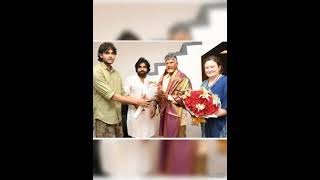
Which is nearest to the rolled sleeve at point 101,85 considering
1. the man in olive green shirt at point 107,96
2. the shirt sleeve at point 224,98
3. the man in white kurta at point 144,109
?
the man in olive green shirt at point 107,96

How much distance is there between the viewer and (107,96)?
2.86m

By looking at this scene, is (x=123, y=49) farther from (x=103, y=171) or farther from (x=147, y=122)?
(x=103, y=171)

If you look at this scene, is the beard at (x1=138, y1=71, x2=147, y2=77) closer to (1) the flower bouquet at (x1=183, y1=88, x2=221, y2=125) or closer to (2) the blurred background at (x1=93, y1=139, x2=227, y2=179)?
(1) the flower bouquet at (x1=183, y1=88, x2=221, y2=125)

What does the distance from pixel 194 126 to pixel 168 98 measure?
0.24 m

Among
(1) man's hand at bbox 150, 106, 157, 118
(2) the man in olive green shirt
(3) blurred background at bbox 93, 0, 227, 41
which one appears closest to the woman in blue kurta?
(3) blurred background at bbox 93, 0, 227, 41

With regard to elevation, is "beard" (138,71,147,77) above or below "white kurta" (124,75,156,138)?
above

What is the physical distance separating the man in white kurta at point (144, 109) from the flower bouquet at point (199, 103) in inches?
9.3

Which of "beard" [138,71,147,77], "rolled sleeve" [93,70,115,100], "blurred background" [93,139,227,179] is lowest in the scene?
"blurred background" [93,139,227,179]

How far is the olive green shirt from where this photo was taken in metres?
2.85

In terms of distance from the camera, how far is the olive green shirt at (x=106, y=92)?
2.85 meters

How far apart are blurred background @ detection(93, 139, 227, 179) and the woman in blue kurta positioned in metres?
0.07

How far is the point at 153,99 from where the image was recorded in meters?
2.89

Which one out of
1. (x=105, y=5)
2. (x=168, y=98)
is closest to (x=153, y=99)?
(x=168, y=98)

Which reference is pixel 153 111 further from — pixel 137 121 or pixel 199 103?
pixel 199 103
